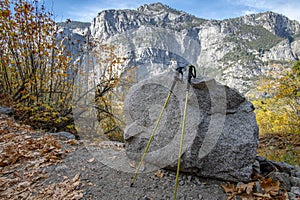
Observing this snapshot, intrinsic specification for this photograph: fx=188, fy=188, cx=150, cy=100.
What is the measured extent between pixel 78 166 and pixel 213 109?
237cm

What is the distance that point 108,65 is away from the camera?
7949mm

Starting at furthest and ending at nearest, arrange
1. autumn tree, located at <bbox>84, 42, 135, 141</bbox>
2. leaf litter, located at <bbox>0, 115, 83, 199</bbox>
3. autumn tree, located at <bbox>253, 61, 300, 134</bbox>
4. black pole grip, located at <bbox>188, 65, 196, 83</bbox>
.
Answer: autumn tree, located at <bbox>84, 42, 135, 141</bbox>
autumn tree, located at <bbox>253, 61, 300, 134</bbox>
black pole grip, located at <bbox>188, 65, 196, 83</bbox>
leaf litter, located at <bbox>0, 115, 83, 199</bbox>

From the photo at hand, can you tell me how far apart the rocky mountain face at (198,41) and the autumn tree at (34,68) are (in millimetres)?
1106

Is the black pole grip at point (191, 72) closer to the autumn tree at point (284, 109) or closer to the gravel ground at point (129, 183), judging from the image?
the gravel ground at point (129, 183)

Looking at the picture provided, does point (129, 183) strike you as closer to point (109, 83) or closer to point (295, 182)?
point (295, 182)

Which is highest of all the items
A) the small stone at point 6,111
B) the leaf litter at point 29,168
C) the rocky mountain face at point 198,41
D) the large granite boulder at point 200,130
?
the rocky mountain face at point 198,41

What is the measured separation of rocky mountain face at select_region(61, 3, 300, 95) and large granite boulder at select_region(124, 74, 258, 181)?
0.94m

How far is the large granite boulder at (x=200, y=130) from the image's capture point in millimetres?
2588

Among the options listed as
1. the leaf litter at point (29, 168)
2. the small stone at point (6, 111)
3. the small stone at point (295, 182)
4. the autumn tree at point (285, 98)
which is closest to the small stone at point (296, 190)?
the small stone at point (295, 182)

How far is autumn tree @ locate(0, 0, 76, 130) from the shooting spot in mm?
5711

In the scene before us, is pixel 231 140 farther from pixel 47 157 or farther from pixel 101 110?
pixel 101 110

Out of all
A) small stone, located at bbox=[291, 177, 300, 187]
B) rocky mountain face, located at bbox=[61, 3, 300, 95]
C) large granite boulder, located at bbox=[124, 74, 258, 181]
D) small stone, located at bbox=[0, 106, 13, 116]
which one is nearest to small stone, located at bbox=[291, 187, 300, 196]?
small stone, located at bbox=[291, 177, 300, 187]

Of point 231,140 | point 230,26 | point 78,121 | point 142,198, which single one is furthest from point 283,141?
point 230,26

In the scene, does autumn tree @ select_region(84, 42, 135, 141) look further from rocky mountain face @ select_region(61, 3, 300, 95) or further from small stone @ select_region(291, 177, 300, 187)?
small stone @ select_region(291, 177, 300, 187)
